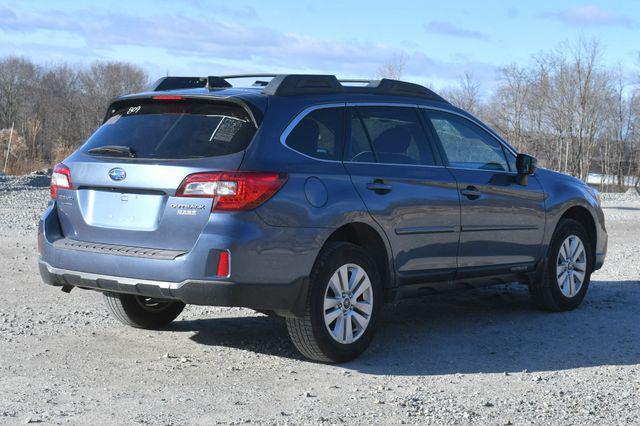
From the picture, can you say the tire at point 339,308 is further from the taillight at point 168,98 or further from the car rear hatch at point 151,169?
the taillight at point 168,98

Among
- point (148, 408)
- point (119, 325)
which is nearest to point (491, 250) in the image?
point (119, 325)

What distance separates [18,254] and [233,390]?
667 cm

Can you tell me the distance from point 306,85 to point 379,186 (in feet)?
2.78

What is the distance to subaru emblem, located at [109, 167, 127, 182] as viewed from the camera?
6070 mm

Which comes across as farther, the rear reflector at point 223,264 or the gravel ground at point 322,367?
the rear reflector at point 223,264

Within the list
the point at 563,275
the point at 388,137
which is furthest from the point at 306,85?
the point at 563,275

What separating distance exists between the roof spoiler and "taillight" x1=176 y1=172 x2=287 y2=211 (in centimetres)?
82

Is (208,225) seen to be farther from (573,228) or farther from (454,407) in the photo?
(573,228)

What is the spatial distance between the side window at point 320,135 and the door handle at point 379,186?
30 centimetres

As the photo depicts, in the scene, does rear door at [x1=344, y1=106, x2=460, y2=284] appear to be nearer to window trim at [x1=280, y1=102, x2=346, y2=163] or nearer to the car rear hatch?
window trim at [x1=280, y1=102, x2=346, y2=163]

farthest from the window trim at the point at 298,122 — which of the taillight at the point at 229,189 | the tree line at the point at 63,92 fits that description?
the tree line at the point at 63,92

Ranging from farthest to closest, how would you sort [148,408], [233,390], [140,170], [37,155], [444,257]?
[37,155] < [444,257] < [140,170] < [233,390] < [148,408]

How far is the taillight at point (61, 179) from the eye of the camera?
6434 mm

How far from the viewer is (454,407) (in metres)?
5.36
